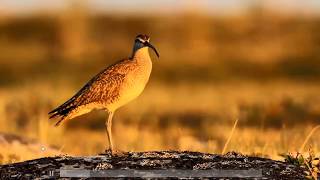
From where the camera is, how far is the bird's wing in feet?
37.0

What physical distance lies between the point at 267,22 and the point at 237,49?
7130mm

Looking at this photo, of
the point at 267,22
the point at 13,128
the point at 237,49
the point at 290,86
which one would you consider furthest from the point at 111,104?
the point at 267,22

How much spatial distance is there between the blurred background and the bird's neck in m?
1.42

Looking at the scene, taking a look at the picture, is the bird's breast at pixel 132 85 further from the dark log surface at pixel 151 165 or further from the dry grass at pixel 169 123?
the dark log surface at pixel 151 165

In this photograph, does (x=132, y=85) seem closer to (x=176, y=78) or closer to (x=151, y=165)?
(x=151, y=165)

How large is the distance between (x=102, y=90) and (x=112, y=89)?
0.68 ft

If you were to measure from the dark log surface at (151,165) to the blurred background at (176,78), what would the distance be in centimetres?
340

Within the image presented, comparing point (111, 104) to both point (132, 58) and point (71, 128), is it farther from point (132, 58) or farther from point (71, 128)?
point (71, 128)

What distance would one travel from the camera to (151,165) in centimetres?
791

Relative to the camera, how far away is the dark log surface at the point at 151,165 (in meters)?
7.82

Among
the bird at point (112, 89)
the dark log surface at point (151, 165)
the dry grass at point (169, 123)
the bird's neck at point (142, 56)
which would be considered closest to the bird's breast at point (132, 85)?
the bird at point (112, 89)

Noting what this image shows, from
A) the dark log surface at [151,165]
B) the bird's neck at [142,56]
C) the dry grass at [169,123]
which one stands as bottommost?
the dark log surface at [151,165]

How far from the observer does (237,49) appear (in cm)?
6406

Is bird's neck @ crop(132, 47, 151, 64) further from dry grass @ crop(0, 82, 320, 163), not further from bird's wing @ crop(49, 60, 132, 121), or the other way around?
dry grass @ crop(0, 82, 320, 163)
